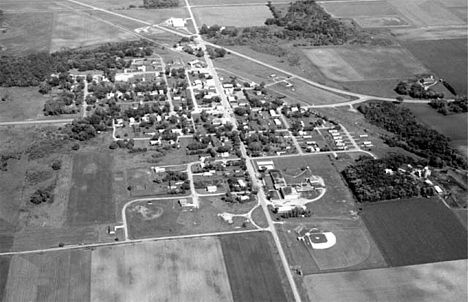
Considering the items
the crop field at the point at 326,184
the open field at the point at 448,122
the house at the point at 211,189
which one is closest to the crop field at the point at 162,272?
the house at the point at 211,189

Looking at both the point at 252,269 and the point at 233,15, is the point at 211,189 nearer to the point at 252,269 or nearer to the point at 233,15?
the point at 252,269

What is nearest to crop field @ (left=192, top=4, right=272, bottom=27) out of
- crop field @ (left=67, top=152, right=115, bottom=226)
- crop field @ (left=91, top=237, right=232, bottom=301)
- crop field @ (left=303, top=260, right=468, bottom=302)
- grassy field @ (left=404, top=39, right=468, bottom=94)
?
grassy field @ (left=404, top=39, right=468, bottom=94)

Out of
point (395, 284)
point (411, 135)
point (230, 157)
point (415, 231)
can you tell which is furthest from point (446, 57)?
point (395, 284)

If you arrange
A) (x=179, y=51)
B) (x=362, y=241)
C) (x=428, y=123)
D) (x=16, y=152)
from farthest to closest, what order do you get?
(x=179, y=51) < (x=428, y=123) < (x=16, y=152) < (x=362, y=241)

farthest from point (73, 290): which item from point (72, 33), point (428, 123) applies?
point (72, 33)

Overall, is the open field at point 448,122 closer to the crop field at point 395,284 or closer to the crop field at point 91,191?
the crop field at point 395,284

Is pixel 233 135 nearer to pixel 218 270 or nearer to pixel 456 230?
pixel 218 270

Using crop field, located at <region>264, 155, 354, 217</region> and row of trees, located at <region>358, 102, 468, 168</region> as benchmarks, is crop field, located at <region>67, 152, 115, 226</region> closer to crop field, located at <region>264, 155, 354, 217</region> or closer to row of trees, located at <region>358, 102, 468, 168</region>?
crop field, located at <region>264, 155, 354, 217</region>
